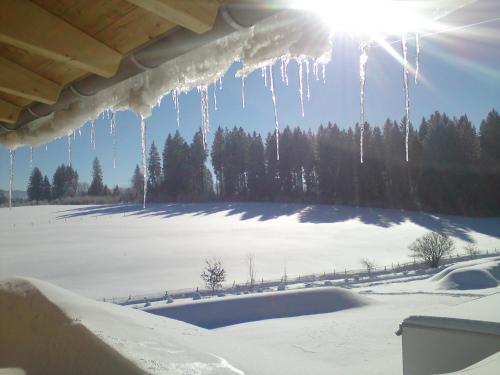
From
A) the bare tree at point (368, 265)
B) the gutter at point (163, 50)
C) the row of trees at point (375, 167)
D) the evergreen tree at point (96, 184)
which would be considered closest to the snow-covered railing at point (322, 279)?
the bare tree at point (368, 265)

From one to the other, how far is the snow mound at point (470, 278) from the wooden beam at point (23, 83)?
61.1 feet

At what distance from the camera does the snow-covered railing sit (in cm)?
1773

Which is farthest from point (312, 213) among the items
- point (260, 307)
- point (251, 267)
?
point (260, 307)

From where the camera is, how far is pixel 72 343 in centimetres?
249

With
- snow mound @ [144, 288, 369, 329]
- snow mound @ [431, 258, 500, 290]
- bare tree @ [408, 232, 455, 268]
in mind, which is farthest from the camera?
bare tree @ [408, 232, 455, 268]

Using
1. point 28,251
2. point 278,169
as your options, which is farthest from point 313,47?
point 278,169

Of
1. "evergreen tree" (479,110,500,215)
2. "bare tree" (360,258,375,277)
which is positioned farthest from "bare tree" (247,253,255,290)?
"evergreen tree" (479,110,500,215)

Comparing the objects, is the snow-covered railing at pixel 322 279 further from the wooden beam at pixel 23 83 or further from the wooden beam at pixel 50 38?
the wooden beam at pixel 50 38

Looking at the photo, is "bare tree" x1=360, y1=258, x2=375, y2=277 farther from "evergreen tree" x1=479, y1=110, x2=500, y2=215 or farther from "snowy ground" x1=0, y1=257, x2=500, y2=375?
"evergreen tree" x1=479, y1=110, x2=500, y2=215

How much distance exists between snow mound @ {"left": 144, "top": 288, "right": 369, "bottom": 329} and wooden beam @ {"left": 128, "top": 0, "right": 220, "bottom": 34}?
12367 mm

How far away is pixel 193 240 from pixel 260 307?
62.1ft

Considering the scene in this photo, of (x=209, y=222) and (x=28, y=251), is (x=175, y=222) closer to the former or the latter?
(x=209, y=222)

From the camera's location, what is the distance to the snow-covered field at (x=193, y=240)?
77.3ft

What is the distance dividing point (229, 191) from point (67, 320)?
1899 inches
